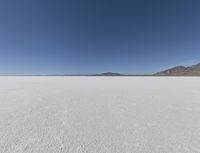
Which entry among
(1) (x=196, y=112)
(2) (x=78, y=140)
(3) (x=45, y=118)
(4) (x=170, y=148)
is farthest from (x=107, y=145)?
(1) (x=196, y=112)

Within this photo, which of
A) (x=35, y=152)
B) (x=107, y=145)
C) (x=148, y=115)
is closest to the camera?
(x=35, y=152)

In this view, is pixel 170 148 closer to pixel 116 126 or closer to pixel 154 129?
pixel 154 129

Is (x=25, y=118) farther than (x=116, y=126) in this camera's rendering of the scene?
Yes

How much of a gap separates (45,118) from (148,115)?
88.3 inches

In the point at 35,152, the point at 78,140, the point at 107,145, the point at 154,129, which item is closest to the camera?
the point at 35,152

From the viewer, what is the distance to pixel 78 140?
70.6 inches

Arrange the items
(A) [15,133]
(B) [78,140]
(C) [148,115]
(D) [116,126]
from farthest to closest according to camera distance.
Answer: (C) [148,115]
(D) [116,126]
(A) [15,133]
(B) [78,140]

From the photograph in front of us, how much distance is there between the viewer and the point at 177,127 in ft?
7.17

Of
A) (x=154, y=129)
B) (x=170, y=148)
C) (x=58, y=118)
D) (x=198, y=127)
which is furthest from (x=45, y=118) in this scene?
(x=198, y=127)

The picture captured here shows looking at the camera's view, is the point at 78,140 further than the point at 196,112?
No

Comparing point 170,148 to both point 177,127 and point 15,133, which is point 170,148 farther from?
point 15,133

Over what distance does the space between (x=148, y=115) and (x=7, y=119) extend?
117 inches

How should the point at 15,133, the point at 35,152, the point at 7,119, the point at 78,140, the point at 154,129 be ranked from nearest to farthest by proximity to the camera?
1. the point at 35,152
2. the point at 78,140
3. the point at 15,133
4. the point at 154,129
5. the point at 7,119

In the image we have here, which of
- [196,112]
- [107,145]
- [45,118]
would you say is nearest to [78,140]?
[107,145]
